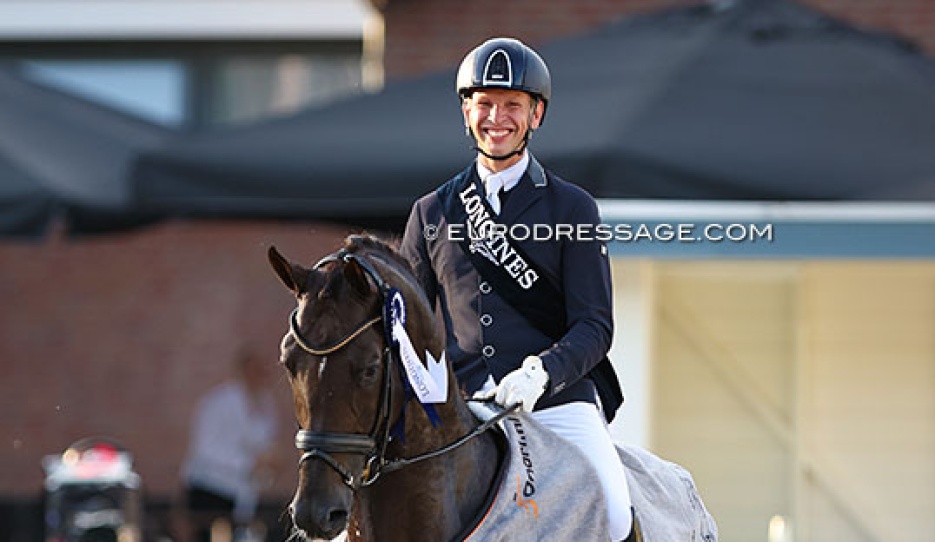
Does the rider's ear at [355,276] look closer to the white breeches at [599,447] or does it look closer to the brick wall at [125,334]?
the white breeches at [599,447]

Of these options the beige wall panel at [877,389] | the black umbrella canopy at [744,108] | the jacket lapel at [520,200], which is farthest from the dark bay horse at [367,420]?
the beige wall panel at [877,389]

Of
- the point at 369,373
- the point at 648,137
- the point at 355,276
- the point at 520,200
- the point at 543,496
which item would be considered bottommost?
the point at 543,496

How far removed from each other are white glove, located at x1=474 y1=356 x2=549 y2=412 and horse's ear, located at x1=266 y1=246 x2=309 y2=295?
66 centimetres

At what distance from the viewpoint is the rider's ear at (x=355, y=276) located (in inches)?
162

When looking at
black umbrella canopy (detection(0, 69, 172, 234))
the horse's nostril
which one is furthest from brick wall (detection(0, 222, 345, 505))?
the horse's nostril

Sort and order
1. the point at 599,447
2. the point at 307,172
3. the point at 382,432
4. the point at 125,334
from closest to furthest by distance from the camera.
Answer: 1. the point at 382,432
2. the point at 599,447
3. the point at 307,172
4. the point at 125,334

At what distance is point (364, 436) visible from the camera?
407cm

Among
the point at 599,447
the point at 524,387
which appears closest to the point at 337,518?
the point at 524,387

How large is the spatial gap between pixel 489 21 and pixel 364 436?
8.09 meters

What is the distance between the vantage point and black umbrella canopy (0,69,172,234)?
9164 millimetres

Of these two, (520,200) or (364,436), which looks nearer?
(364,436)

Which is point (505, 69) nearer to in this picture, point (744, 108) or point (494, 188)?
point (494, 188)

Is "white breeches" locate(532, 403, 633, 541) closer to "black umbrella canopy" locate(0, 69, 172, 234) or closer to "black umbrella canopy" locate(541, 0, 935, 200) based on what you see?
"black umbrella canopy" locate(541, 0, 935, 200)

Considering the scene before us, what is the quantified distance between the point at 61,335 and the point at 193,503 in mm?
3397
